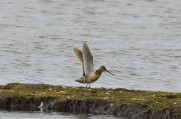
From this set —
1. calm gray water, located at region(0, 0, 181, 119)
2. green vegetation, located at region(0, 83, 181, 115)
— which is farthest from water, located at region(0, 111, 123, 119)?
green vegetation, located at region(0, 83, 181, 115)

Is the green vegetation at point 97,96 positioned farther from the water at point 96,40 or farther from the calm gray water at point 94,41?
the water at point 96,40

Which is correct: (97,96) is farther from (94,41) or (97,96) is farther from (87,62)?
(94,41)

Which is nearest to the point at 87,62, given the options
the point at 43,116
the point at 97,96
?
the point at 97,96

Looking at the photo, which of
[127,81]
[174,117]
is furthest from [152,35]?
[174,117]

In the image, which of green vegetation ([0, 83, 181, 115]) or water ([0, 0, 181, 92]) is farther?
water ([0, 0, 181, 92])

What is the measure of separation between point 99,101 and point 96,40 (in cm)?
1809

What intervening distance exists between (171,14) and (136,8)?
10.6ft

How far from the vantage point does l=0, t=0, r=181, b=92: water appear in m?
29.0

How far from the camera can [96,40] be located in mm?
38656

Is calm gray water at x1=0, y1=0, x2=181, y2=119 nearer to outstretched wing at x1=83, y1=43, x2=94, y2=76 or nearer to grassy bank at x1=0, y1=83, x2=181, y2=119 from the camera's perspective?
grassy bank at x1=0, y1=83, x2=181, y2=119

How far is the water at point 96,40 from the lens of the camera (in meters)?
29.0

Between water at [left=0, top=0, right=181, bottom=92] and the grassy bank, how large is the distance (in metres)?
4.71

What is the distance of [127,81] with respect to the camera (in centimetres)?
2848

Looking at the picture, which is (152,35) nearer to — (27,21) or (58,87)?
(27,21)
